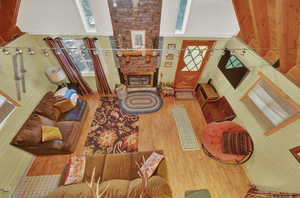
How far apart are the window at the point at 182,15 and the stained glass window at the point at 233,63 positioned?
1782 millimetres

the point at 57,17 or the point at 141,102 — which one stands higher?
the point at 57,17

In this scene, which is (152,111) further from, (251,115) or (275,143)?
(275,143)

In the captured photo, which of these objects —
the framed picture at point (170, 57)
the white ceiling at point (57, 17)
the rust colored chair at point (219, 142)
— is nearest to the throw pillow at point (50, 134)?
the white ceiling at point (57, 17)

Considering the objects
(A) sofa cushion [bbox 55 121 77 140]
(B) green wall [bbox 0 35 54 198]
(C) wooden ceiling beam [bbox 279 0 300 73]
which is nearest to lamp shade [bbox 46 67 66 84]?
(B) green wall [bbox 0 35 54 198]

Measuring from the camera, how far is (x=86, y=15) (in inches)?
138

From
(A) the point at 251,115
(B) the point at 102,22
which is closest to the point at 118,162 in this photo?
(A) the point at 251,115

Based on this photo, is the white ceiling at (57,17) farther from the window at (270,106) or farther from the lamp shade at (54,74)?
the window at (270,106)

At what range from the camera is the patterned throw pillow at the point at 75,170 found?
2.48 meters

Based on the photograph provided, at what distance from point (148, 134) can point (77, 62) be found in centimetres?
364

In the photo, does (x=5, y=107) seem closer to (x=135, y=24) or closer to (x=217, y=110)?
(x=135, y=24)

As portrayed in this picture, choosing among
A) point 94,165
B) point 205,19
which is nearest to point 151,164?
point 94,165

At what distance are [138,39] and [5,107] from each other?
375 centimetres

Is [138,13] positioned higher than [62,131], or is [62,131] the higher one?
[138,13]

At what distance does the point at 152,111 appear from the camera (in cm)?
464
